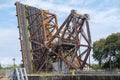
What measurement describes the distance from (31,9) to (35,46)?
820cm

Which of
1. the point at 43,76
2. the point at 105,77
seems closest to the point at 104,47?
the point at 43,76

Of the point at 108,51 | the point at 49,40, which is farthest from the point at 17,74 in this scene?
the point at 108,51

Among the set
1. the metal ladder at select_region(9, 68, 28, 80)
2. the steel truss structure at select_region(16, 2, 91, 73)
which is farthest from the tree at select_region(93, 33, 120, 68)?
the metal ladder at select_region(9, 68, 28, 80)

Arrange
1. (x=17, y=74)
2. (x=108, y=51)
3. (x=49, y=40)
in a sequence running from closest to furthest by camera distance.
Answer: (x=17, y=74) → (x=49, y=40) → (x=108, y=51)

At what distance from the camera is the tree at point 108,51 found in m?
86.4

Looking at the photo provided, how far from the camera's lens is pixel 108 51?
292 ft

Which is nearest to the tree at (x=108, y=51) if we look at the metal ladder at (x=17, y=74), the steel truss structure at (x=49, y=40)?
the steel truss structure at (x=49, y=40)

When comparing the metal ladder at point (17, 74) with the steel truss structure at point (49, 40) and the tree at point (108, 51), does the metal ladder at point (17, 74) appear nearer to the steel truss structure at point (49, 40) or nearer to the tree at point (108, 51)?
the steel truss structure at point (49, 40)

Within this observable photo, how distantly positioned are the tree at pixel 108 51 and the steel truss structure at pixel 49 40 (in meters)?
12.5

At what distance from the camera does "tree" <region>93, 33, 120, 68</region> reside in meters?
86.4

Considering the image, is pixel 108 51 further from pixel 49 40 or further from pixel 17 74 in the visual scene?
pixel 17 74

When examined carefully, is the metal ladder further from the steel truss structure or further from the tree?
the tree

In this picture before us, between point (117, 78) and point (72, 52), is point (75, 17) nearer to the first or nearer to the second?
point (72, 52)

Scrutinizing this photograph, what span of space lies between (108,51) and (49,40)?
20.6 meters
